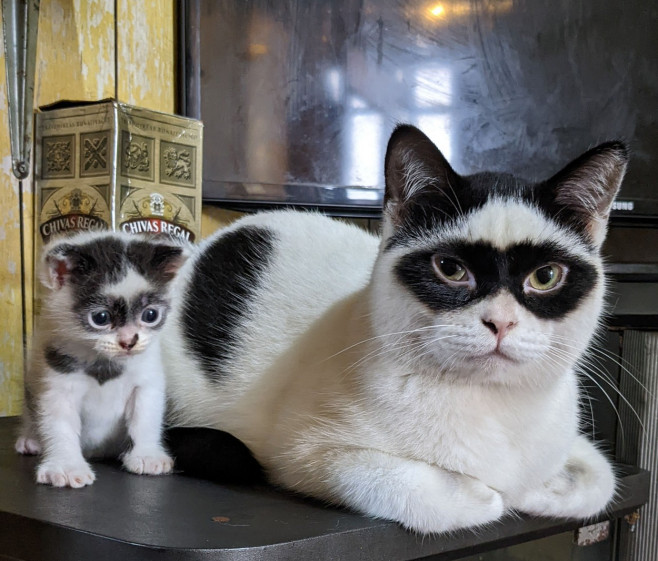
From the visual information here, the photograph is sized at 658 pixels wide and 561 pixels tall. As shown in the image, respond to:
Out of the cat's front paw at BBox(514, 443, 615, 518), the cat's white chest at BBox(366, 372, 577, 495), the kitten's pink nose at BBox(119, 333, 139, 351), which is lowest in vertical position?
the cat's front paw at BBox(514, 443, 615, 518)

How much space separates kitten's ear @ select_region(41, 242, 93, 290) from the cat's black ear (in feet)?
1.07

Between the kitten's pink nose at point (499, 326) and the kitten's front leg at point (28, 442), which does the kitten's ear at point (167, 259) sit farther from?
the kitten's pink nose at point (499, 326)

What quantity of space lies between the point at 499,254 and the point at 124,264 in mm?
394

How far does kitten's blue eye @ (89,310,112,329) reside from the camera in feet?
2.43

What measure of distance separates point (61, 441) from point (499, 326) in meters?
0.47

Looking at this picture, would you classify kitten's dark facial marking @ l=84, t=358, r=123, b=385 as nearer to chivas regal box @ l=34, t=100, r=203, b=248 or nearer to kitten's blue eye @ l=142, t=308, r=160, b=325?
kitten's blue eye @ l=142, t=308, r=160, b=325

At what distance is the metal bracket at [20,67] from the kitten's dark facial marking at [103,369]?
56 centimetres

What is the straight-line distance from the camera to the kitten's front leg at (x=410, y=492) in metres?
0.67

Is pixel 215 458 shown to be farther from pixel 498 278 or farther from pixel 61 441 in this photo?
pixel 498 278

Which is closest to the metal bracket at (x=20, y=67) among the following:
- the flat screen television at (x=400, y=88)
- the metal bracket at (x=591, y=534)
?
the flat screen television at (x=400, y=88)

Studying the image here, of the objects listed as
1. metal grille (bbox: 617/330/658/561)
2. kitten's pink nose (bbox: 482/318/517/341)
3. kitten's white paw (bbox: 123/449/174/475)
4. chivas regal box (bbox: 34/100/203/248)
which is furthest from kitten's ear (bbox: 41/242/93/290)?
metal grille (bbox: 617/330/658/561)

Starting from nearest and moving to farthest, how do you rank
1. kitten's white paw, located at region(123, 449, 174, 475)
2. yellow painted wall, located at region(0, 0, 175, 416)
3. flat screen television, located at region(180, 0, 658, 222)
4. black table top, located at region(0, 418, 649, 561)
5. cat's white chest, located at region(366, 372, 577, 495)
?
black table top, located at region(0, 418, 649, 561)
cat's white chest, located at region(366, 372, 577, 495)
kitten's white paw, located at region(123, 449, 174, 475)
yellow painted wall, located at region(0, 0, 175, 416)
flat screen television, located at region(180, 0, 658, 222)

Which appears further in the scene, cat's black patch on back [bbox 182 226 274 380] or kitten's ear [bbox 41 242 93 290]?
cat's black patch on back [bbox 182 226 274 380]

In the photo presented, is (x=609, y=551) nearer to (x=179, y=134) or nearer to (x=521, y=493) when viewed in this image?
(x=521, y=493)
